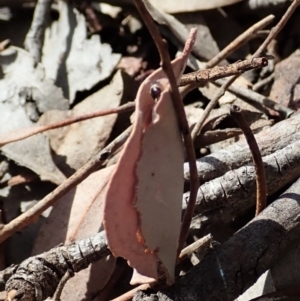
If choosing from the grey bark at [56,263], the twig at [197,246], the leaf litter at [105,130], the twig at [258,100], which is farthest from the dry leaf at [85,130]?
the twig at [197,246]

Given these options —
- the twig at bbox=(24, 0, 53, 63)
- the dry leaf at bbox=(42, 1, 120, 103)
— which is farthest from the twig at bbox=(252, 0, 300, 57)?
the twig at bbox=(24, 0, 53, 63)

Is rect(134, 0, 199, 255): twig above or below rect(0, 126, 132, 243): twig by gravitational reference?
above

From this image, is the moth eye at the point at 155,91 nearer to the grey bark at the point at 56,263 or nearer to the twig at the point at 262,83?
the grey bark at the point at 56,263

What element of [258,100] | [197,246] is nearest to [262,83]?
[258,100]

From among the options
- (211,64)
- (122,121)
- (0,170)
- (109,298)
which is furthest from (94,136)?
(109,298)

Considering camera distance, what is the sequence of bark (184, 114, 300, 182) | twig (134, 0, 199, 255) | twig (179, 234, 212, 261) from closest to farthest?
1. twig (134, 0, 199, 255)
2. twig (179, 234, 212, 261)
3. bark (184, 114, 300, 182)

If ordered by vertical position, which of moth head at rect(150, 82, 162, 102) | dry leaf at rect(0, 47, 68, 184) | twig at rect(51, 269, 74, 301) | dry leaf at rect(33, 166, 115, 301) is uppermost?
moth head at rect(150, 82, 162, 102)

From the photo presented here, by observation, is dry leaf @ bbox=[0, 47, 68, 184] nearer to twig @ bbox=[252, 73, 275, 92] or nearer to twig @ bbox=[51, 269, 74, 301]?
twig @ bbox=[51, 269, 74, 301]
